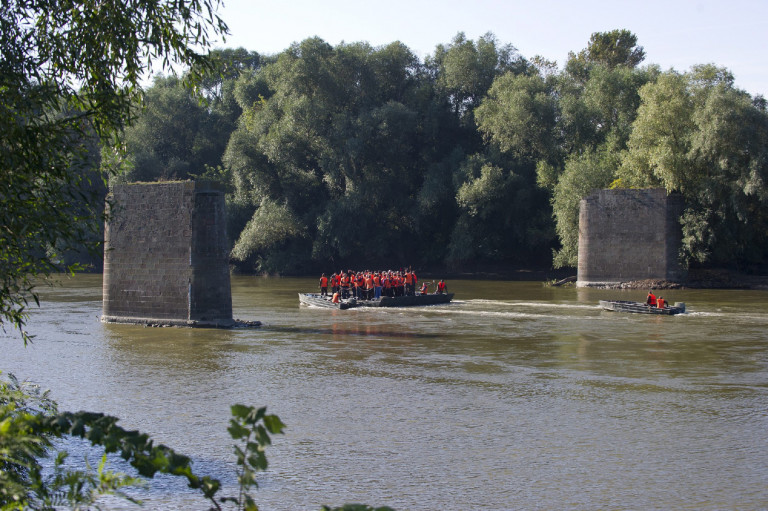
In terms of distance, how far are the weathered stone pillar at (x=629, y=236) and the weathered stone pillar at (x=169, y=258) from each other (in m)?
24.8

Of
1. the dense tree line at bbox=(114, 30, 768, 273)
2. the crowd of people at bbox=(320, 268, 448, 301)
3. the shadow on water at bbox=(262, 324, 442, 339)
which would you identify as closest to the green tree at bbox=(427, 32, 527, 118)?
the dense tree line at bbox=(114, 30, 768, 273)

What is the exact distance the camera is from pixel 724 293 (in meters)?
42.1

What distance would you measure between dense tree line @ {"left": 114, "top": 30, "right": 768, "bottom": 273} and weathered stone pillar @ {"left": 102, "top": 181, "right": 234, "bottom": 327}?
74.3 feet

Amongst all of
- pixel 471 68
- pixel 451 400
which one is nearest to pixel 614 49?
pixel 471 68

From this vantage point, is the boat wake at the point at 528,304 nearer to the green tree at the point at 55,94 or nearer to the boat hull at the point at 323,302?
the boat hull at the point at 323,302

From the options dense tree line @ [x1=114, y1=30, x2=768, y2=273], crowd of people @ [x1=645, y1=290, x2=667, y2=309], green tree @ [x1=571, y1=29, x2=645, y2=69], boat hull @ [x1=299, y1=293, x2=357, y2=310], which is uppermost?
green tree @ [x1=571, y1=29, x2=645, y2=69]

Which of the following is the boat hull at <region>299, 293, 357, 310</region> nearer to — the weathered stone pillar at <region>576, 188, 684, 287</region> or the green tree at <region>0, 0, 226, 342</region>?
the weathered stone pillar at <region>576, 188, 684, 287</region>

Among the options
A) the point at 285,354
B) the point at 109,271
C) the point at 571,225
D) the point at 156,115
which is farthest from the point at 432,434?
the point at 156,115

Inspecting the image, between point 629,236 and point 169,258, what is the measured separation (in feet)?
89.5

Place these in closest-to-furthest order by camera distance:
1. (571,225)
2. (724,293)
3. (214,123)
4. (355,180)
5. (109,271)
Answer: (109,271) → (724,293) → (571,225) → (355,180) → (214,123)

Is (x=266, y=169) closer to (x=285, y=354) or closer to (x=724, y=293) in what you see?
(x=724, y=293)

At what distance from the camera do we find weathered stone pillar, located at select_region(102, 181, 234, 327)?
27.8m

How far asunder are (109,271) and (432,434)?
62.9 feet

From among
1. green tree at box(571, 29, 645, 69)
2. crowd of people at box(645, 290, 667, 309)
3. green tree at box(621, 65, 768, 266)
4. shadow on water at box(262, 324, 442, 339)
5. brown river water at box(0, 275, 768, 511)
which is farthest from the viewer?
green tree at box(571, 29, 645, 69)
